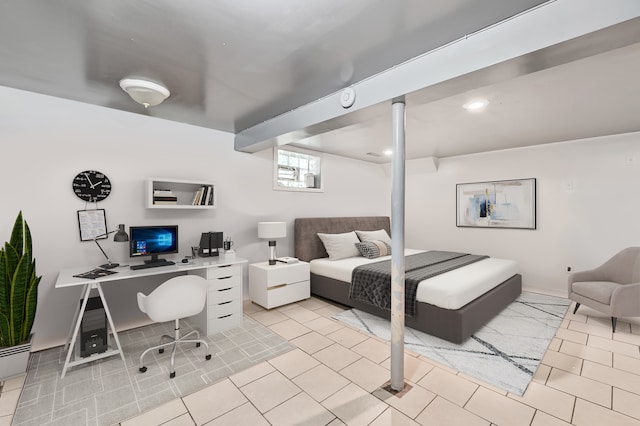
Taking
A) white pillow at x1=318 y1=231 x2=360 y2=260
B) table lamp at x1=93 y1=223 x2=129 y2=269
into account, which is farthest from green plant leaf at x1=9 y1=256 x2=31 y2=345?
white pillow at x1=318 y1=231 x2=360 y2=260

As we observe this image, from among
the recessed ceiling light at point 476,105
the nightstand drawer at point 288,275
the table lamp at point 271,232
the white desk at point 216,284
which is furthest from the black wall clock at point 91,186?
the recessed ceiling light at point 476,105

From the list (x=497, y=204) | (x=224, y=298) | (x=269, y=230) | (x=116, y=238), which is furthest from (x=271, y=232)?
(x=497, y=204)

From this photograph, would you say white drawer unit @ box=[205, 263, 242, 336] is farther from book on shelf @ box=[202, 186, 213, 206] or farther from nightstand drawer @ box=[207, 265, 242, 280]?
book on shelf @ box=[202, 186, 213, 206]

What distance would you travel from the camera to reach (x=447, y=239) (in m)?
5.55

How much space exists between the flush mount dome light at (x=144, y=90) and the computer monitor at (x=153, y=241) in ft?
4.40

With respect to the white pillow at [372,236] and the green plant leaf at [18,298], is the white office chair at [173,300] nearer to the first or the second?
the green plant leaf at [18,298]

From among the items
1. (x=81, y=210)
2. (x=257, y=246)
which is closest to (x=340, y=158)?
(x=257, y=246)

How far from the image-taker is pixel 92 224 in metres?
2.93

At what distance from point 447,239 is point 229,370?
4642 mm

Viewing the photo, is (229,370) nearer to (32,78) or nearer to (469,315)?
(469,315)

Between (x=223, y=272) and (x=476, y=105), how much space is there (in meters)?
3.21

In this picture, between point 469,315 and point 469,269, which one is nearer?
point 469,315

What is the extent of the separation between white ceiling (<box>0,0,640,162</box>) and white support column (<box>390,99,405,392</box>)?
205mm

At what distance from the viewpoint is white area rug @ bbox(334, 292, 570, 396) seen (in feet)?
7.65
